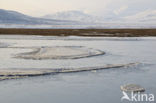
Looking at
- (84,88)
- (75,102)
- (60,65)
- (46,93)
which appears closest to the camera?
(75,102)

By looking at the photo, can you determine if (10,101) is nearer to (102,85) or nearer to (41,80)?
(41,80)

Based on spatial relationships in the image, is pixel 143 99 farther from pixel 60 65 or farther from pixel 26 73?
pixel 60 65

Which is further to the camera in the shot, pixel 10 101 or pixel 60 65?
pixel 60 65

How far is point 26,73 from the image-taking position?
9641mm

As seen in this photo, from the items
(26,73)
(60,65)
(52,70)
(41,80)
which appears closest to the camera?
(41,80)

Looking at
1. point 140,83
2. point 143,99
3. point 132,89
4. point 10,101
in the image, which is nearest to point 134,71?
point 140,83

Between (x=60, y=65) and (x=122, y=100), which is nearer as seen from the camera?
(x=122, y=100)

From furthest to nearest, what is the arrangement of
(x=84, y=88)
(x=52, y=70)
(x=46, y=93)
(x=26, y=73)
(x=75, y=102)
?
1. (x=52, y=70)
2. (x=26, y=73)
3. (x=84, y=88)
4. (x=46, y=93)
5. (x=75, y=102)

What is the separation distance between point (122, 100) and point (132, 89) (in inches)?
40.9

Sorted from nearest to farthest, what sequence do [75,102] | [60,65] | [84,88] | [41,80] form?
[75,102], [84,88], [41,80], [60,65]

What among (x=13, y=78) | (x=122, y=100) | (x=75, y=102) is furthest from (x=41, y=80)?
(x=122, y=100)

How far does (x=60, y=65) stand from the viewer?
11523 millimetres

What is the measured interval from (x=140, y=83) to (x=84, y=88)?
1831 millimetres

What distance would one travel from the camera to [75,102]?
20.6 feet
